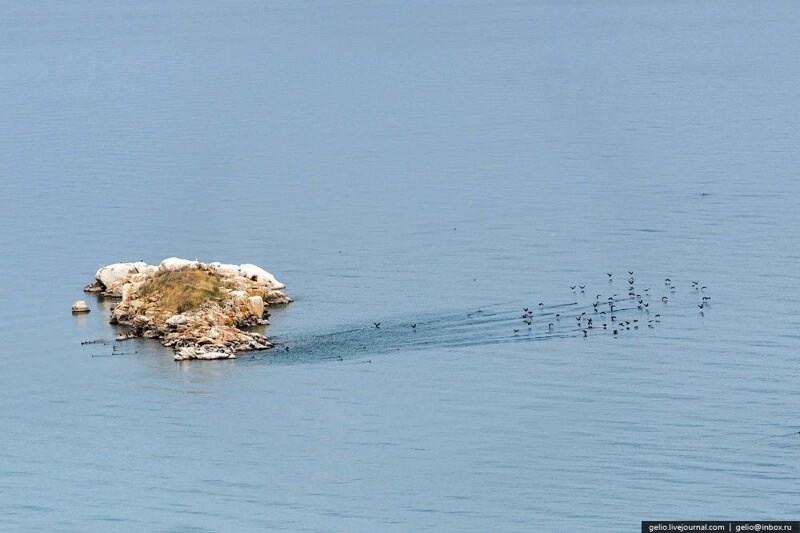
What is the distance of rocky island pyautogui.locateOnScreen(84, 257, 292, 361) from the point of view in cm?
13138

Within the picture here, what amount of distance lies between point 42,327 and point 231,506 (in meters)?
49.6

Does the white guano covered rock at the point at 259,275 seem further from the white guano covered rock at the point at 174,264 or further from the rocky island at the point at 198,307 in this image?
the white guano covered rock at the point at 174,264

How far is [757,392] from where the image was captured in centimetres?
11681

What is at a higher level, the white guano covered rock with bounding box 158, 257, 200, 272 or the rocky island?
the white guano covered rock with bounding box 158, 257, 200, 272

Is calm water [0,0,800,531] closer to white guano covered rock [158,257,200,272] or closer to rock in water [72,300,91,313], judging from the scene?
rock in water [72,300,91,313]

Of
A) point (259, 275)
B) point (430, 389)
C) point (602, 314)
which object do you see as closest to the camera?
point (430, 389)

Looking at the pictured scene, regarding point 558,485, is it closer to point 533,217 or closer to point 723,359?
point 723,359

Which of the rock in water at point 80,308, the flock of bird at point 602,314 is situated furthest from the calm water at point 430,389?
the rock in water at point 80,308

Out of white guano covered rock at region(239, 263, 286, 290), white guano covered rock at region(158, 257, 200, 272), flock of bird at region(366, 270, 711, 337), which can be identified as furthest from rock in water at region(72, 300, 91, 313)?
flock of bird at region(366, 270, 711, 337)

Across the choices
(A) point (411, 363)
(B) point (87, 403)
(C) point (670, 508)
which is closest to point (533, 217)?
(A) point (411, 363)

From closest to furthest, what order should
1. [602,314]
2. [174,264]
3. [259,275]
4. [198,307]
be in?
[198,307] → [602,314] → [174,264] → [259,275]

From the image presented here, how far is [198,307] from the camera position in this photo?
443 feet

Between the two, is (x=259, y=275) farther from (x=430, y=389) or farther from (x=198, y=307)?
(x=430, y=389)

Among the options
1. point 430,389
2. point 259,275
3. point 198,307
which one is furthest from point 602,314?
point 198,307
